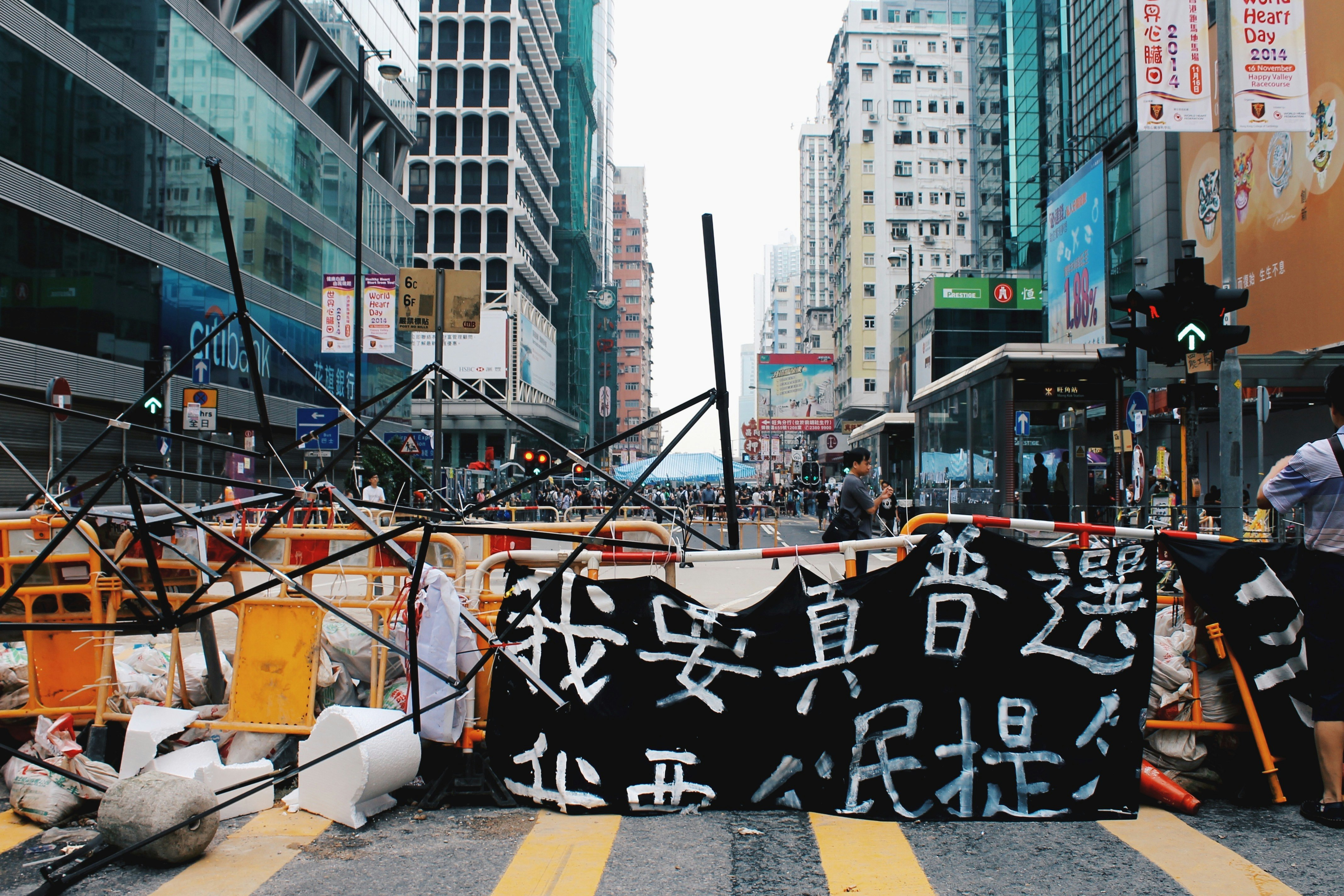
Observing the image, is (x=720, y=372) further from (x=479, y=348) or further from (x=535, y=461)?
(x=479, y=348)

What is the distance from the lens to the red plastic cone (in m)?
4.82

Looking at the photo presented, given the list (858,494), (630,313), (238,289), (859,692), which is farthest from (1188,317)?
(630,313)

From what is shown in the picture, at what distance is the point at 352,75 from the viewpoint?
4419cm

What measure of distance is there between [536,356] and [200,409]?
6567 centimetres

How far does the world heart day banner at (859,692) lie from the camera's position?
4.89 meters

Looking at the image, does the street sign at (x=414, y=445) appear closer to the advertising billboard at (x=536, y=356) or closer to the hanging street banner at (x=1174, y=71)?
the hanging street banner at (x=1174, y=71)

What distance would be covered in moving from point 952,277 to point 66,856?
211ft

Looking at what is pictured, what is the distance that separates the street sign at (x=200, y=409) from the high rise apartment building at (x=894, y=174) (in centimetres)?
8075

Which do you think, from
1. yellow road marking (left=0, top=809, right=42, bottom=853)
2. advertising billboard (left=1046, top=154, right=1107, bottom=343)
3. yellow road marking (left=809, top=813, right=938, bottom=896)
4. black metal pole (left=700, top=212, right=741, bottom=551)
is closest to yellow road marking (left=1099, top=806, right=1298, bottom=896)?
yellow road marking (left=809, top=813, right=938, bottom=896)

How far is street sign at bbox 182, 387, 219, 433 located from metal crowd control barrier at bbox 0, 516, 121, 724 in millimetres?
10812

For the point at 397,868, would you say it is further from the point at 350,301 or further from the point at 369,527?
the point at 350,301

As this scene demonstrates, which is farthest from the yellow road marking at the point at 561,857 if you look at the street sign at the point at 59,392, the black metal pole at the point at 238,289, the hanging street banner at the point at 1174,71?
the street sign at the point at 59,392

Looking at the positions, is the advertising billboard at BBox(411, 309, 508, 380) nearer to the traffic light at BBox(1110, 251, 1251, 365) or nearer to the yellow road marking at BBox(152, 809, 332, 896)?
the traffic light at BBox(1110, 251, 1251, 365)

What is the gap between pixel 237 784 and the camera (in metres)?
4.83
